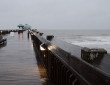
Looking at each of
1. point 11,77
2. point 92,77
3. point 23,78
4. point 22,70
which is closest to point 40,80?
point 23,78

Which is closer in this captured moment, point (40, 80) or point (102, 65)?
point (102, 65)

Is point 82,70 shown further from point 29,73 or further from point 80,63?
point 29,73

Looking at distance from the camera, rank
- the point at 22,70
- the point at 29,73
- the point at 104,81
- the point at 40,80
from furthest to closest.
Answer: the point at 22,70 < the point at 29,73 < the point at 40,80 < the point at 104,81

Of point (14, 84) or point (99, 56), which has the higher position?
point (99, 56)

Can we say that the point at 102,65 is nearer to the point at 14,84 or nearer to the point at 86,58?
the point at 86,58

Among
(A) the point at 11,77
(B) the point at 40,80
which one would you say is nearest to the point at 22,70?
(A) the point at 11,77

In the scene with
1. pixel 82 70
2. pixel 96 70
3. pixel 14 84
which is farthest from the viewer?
pixel 14 84

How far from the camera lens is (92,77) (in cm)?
196

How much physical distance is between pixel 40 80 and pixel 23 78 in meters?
0.60

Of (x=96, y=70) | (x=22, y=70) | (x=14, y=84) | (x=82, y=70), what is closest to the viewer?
(x=96, y=70)

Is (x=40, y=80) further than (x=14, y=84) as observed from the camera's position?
Yes

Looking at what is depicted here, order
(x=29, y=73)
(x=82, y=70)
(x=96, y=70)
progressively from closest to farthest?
(x=96, y=70) → (x=82, y=70) → (x=29, y=73)

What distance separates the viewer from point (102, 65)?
7.86ft

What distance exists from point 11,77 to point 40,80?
1.06 meters
